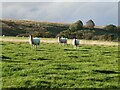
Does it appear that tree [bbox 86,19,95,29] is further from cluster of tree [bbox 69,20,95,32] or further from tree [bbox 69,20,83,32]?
tree [bbox 69,20,83,32]

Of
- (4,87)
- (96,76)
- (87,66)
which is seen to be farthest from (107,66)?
(4,87)

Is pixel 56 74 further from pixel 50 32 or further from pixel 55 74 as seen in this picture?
pixel 50 32

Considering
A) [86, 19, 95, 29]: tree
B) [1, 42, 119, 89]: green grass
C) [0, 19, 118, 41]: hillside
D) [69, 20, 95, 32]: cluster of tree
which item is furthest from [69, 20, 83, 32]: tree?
[1, 42, 119, 89]: green grass

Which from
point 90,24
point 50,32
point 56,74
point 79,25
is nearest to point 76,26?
point 79,25

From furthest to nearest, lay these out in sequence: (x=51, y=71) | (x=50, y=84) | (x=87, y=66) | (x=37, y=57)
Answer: (x=37, y=57) < (x=87, y=66) < (x=51, y=71) < (x=50, y=84)

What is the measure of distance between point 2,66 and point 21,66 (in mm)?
1374

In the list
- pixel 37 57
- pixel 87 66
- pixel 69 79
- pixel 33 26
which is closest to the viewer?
pixel 69 79

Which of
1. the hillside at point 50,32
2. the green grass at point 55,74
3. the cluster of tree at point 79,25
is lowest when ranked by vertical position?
the green grass at point 55,74

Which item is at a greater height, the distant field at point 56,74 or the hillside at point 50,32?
the hillside at point 50,32

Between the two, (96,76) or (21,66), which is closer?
(96,76)

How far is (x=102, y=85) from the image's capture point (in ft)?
64.5

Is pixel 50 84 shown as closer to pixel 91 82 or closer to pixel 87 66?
pixel 91 82

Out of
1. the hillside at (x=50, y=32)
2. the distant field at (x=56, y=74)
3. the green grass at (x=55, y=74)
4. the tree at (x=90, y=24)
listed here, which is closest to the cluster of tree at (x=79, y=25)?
the tree at (x=90, y=24)

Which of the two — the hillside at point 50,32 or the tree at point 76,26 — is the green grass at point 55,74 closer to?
the hillside at point 50,32
